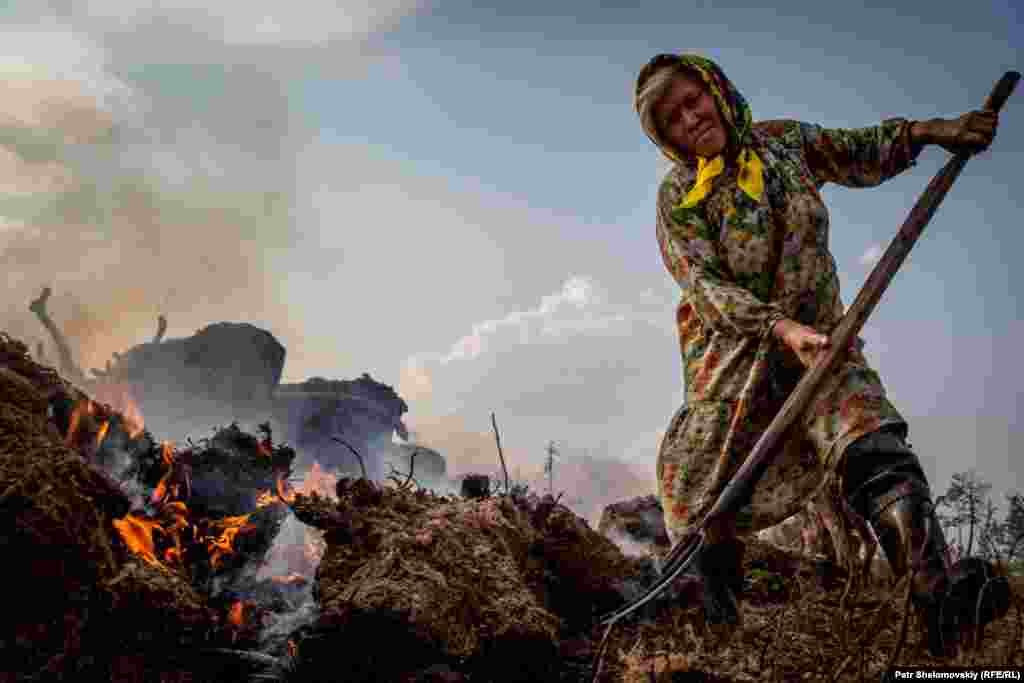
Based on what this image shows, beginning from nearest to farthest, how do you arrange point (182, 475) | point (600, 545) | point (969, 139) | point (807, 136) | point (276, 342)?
1. point (969, 139)
2. point (807, 136)
3. point (600, 545)
4. point (182, 475)
5. point (276, 342)

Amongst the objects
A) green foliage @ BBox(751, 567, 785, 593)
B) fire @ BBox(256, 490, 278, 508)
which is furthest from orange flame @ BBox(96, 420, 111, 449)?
green foliage @ BBox(751, 567, 785, 593)

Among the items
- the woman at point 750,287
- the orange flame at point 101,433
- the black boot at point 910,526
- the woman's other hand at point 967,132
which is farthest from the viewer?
the orange flame at point 101,433

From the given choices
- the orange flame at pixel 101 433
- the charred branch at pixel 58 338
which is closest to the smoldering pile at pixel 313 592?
the orange flame at pixel 101 433

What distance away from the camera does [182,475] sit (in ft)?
16.3

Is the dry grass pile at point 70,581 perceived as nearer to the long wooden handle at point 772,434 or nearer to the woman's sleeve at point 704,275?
the long wooden handle at point 772,434

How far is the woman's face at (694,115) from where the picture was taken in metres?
3.06

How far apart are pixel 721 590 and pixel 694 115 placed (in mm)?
2426

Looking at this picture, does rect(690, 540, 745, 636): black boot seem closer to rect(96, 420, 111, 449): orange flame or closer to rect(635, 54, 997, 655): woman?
rect(635, 54, 997, 655): woman

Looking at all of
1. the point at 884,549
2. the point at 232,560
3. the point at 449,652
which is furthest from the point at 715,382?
the point at 232,560

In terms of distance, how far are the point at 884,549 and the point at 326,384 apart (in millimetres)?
53379

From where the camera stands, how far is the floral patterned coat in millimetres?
2846

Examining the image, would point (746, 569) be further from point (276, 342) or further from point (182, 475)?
point (276, 342)

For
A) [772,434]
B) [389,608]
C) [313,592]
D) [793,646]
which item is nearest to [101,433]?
[313,592]

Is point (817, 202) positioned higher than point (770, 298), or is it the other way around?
point (817, 202)
